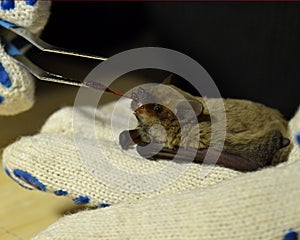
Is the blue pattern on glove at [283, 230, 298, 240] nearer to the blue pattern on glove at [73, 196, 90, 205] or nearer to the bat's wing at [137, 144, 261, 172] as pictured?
the bat's wing at [137, 144, 261, 172]

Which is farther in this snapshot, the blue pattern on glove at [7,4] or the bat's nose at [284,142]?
the blue pattern on glove at [7,4]

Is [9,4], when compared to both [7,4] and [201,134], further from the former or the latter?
[201,134]

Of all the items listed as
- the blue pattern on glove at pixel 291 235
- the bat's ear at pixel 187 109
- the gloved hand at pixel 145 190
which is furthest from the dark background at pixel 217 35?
the blue pattern on glove at pixel 291 235

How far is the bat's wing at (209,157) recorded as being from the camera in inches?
27.3

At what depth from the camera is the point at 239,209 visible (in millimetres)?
549

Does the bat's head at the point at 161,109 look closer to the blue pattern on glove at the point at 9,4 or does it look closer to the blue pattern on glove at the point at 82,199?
the blue pattern on glove at the point at 82,199

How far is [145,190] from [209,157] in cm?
8

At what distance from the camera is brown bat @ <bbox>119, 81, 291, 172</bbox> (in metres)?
0.70

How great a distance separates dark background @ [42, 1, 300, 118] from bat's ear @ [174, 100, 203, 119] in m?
0.50

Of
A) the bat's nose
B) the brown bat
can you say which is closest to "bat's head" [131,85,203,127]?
the brown bat

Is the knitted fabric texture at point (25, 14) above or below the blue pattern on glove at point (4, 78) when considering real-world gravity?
above

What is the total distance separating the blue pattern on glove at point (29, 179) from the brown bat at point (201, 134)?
0.12 m

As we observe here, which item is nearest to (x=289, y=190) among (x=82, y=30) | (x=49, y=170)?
(x=49, y=170)

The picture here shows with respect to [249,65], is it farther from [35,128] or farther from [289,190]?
[289,190]
